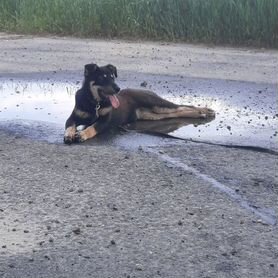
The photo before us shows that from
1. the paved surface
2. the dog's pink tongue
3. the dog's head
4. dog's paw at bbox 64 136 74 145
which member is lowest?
the paved surface

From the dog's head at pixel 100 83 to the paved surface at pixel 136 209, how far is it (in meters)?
0.51

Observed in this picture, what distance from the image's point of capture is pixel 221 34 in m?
17.0

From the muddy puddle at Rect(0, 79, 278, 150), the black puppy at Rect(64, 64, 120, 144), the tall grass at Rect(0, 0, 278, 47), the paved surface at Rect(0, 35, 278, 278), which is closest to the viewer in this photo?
the paved surface at Rect(0, 35, 278, 278)

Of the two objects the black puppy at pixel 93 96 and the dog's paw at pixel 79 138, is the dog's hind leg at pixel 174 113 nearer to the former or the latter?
the black puppy at pixel 93 96

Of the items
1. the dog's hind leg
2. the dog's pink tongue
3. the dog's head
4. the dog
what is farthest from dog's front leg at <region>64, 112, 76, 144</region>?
the dog's hind leg

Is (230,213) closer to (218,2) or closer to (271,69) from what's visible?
(271,69)

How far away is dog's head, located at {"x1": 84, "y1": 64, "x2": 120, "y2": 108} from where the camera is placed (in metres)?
9.26

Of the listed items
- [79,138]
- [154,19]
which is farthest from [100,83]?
[154,19]

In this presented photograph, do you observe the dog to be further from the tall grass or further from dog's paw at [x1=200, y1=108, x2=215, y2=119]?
the tall grass

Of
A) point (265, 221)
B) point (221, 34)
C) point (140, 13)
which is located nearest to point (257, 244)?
point (265, 221)

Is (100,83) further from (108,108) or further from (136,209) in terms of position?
(136,209)

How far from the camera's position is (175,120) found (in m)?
9.84

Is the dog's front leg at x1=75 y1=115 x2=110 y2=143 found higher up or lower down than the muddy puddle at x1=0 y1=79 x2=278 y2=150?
higher up

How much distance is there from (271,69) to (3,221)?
8056 millimetres
